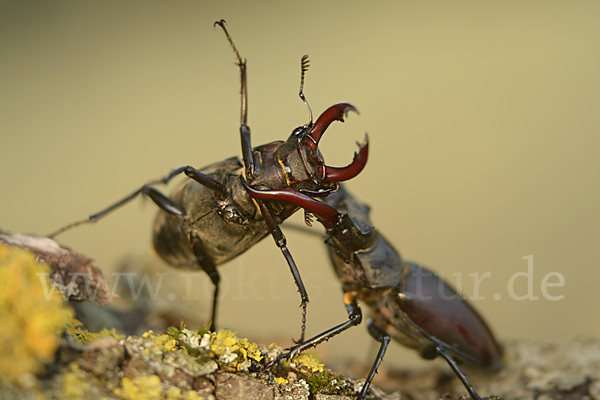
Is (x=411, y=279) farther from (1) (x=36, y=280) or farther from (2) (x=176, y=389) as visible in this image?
(1) (x=36, y=280)

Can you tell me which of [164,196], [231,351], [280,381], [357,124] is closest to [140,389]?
[231,351]

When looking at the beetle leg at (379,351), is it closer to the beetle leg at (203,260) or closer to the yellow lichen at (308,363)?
the yellow lichen at (308,363)

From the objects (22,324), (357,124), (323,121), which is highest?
(357,124)

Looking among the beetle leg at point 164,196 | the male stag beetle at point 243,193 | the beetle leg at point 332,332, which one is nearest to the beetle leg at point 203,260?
the male stag beetle at point 243,193

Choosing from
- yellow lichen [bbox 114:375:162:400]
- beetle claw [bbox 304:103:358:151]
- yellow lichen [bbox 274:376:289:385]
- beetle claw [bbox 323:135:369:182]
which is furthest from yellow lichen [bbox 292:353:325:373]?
beetle claw [bbox 304:103:358:151]

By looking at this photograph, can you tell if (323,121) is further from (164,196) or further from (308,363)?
(308,363)
